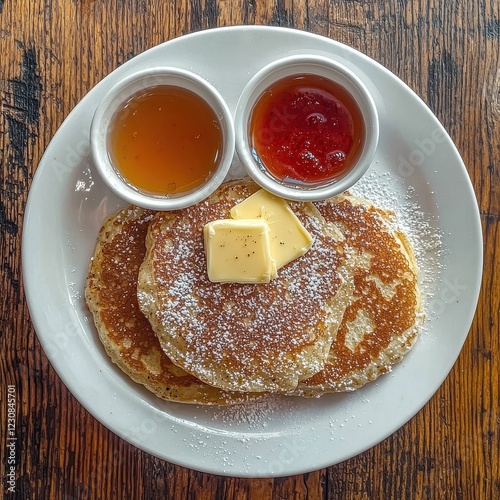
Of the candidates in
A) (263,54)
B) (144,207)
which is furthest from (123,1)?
(144,207)

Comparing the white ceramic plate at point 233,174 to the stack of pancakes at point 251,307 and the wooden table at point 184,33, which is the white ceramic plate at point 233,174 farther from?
the wooden table at point 184,33

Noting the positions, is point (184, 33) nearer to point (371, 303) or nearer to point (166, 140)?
point (166, 140)

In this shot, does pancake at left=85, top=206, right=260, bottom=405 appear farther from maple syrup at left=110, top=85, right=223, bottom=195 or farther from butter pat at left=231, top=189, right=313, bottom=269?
butter pat at left=231, top=189, right=313, bottom=269

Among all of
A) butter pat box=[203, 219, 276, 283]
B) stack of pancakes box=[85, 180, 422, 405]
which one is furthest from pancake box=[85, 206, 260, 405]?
butter pat box=[203, 219, 276, 283]

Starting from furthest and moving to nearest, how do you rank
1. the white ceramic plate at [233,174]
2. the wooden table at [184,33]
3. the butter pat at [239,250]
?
the wooden table at [184,33] < the white ceramic plate at [233,174] < the butter pat at [239,250]

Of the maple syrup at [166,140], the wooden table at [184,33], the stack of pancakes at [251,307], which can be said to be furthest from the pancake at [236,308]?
the wooden table at [184,33]

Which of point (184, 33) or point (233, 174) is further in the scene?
point (184, 33)

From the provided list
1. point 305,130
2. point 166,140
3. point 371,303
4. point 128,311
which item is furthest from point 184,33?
point 371,303

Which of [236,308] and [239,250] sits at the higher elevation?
[239,250]
